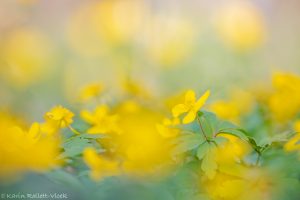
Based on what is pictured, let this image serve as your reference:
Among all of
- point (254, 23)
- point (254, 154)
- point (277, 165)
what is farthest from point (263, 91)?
point (254, 23)

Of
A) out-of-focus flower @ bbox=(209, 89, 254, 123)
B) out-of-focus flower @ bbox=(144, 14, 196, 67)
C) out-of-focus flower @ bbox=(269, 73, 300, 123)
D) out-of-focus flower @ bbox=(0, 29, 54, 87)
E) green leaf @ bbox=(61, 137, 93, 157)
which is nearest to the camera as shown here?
green leaf @ bbox=(61, 137, 93, 157)

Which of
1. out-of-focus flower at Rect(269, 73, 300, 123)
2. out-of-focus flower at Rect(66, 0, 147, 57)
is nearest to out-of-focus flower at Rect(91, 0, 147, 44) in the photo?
out-of-focus flower at Rect(66, 0, 147, 57)

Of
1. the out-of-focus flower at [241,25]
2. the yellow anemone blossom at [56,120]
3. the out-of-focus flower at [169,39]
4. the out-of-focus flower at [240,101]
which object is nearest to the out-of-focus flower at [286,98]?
the out-of-focus flower at [240,101]

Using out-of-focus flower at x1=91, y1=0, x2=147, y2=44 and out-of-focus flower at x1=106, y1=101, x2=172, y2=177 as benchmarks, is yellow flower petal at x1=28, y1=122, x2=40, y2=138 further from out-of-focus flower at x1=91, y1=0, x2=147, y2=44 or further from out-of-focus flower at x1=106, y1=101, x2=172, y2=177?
out-of-focus flower at x1=91, y1=0, x2=147, y2=44

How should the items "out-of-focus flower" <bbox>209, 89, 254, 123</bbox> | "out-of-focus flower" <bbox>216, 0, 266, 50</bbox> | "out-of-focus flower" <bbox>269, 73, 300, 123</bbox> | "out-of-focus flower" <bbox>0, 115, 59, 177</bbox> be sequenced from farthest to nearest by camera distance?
"out-of-focus flower" <bbox>216, 0, 266, 50</bbox>, "out-of-focus flower" <bbox>209, 89, 254, 123</bbox>, "out-of-focus flower" <bbox>269, 73, 300, 123</bbox>, "out-of-focus flower" <bbox>0, 115, 59, 177</bbox>

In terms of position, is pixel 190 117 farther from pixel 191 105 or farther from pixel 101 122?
pixel 101 122

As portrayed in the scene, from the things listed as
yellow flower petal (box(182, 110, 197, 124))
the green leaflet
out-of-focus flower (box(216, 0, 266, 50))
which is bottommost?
the green leaflet

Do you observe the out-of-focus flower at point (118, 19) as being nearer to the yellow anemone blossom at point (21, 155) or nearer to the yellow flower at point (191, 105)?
the yellow flower at point (191, 105)
